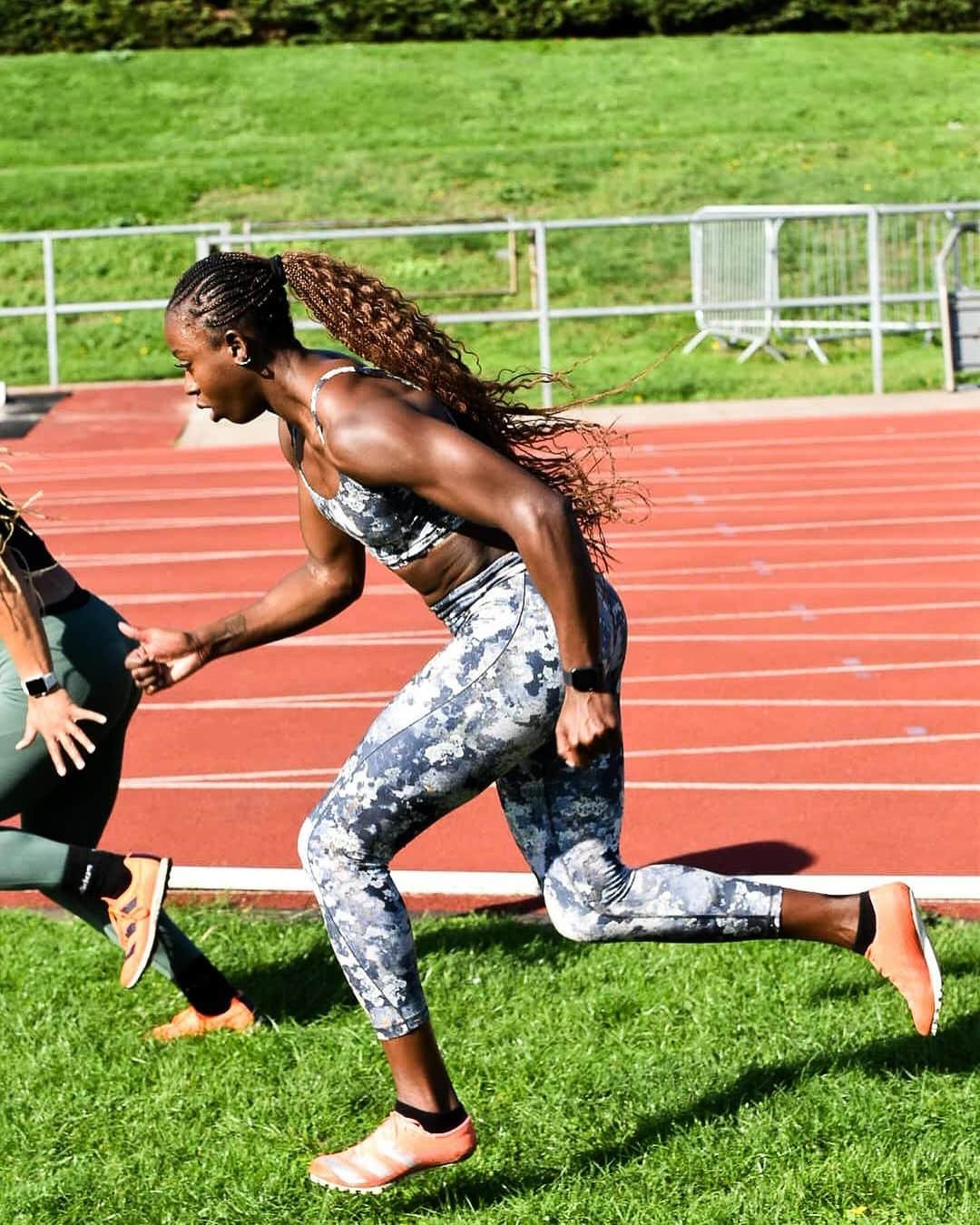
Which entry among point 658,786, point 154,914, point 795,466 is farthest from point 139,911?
point 795,466

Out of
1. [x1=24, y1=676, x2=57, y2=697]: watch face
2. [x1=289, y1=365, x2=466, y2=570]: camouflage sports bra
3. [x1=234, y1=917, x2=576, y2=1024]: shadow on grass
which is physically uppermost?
[x1=289, y1=365, x2=466, y2=570]: camouflage sports bra

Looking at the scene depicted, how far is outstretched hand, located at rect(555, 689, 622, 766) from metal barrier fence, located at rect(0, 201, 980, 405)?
950cm

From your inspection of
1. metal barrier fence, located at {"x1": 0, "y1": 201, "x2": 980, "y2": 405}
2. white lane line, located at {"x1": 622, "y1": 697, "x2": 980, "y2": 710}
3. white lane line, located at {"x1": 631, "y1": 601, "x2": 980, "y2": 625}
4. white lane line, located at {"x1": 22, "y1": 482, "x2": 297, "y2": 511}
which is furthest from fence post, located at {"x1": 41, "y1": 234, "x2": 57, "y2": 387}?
white lane line, located at {"x1": 622, "y1": 697, "x2": 980, "y2": 710}

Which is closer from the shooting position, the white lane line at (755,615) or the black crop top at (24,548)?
the black crop top at (24,548)

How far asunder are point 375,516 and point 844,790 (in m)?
3.22

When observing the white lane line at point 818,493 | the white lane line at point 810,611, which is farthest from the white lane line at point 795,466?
the white lane line at point 810,611

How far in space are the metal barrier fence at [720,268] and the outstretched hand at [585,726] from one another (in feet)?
31.2

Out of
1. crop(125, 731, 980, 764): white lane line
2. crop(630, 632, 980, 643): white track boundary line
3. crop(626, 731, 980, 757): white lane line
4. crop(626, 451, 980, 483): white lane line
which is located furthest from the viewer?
crop(626, 451, 980, 483): white lane line

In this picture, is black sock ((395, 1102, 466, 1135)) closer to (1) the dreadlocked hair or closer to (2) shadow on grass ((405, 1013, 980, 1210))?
(2) shadow on grass ((405, 1013, 980, 1210))

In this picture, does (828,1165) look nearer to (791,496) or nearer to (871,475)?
(791,496)

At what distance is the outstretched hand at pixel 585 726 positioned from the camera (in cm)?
323

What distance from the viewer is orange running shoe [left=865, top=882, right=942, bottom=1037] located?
3611mm

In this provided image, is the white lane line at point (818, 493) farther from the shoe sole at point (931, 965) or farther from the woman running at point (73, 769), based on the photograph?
the shoe sole at point (931, 965)

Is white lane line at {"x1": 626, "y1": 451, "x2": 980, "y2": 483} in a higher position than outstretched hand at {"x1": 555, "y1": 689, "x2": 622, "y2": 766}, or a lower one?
lower
